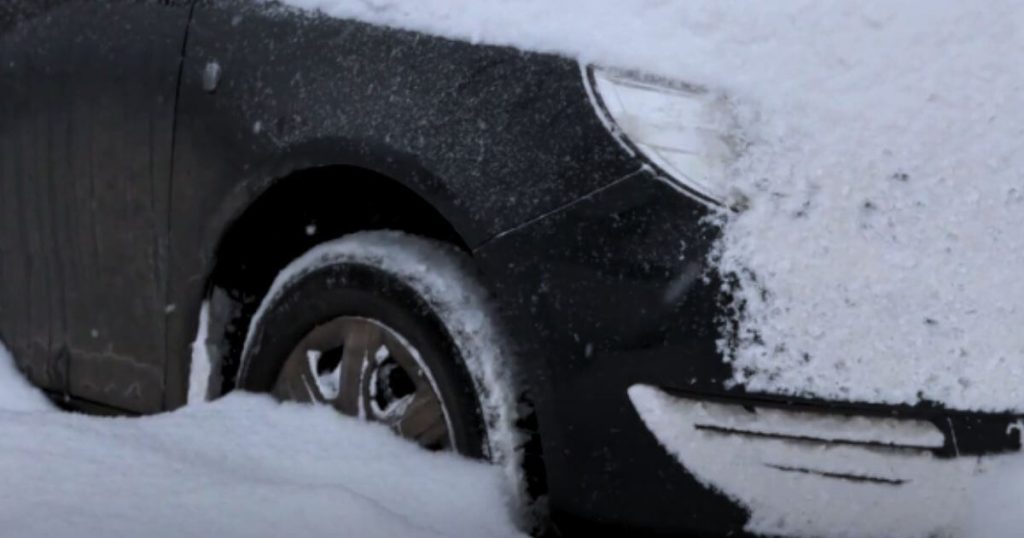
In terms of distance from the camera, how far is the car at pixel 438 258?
7.89 ft

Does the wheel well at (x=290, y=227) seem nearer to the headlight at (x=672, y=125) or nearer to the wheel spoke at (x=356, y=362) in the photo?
the wheel spoke at (x=356, y=362)

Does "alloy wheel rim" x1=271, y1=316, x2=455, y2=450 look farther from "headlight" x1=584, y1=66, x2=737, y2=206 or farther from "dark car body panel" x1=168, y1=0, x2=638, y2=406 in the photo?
"headlight" x1=584, y1=66, x2=737, y2=206

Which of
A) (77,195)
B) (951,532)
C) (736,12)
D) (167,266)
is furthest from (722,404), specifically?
(77,195)

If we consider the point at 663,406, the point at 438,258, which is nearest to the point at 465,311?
the point at 438,258

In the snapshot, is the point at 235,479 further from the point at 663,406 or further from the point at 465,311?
the point at 663,406

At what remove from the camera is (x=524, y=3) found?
8.71 ft

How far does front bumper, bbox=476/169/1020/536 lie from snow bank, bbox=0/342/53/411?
1.56 metres

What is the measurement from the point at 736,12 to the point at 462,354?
2.28 feet

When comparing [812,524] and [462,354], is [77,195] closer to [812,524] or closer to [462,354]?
[462,354]

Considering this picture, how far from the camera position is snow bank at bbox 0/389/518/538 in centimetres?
243

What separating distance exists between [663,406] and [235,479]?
2.34 ft

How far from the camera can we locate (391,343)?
2.79m

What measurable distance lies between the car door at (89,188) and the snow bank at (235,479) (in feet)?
1.39

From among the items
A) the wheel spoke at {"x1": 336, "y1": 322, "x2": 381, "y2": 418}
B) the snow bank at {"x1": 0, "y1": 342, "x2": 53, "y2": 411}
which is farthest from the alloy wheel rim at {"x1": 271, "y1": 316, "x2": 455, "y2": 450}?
the snow bank at {"x1": 0, "y1": 342, "x2": 53, "y2": 411}
